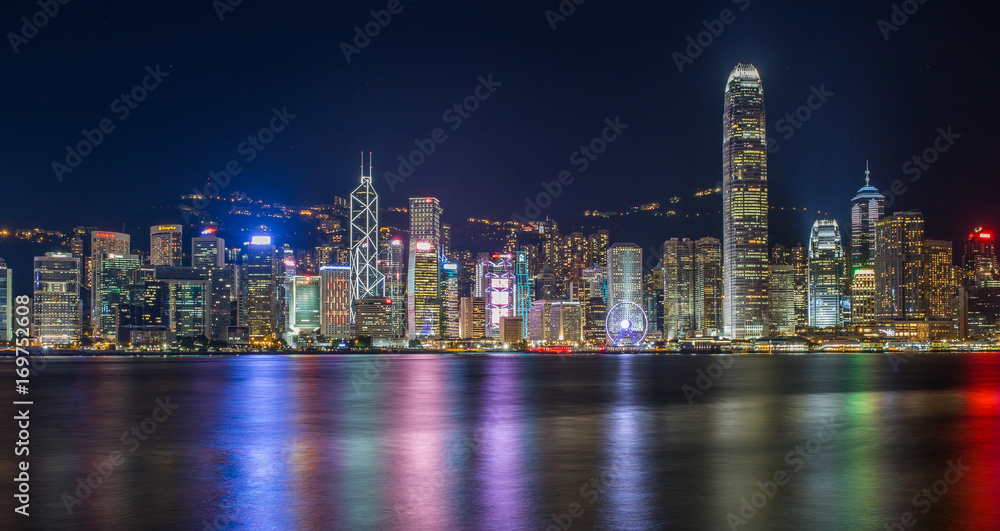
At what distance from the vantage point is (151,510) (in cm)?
2008

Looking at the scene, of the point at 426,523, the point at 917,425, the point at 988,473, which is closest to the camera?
the point at 426,523

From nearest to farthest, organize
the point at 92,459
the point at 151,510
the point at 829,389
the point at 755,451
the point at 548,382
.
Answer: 1. the point at 151,510
2. the point at 92,459
3. the point at 755,451
4. the point at 829,389
5. the point at 548,382

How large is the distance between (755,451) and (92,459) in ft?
74.5

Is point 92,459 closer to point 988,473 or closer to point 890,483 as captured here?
point 890,483

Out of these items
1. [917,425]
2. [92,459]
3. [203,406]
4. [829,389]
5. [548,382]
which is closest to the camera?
[92,459]

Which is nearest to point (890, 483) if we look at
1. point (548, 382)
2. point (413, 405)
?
point (413, 405)

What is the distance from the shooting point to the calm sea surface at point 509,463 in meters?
19.7

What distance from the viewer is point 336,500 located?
21.3m

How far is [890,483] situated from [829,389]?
4581 centimetres

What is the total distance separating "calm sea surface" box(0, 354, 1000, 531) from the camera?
1968cm

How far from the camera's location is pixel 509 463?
27406 mm

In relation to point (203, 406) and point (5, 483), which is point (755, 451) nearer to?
point (5, 483)

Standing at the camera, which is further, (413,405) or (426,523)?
(413,405)

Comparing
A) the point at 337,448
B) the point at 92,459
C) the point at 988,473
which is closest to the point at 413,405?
the point at 337,448
